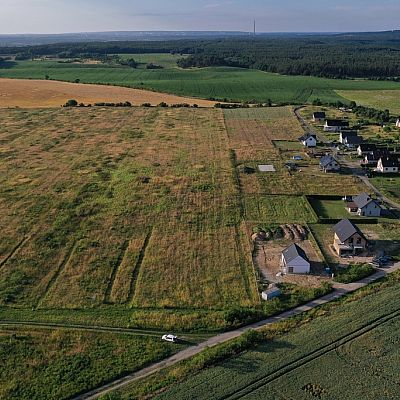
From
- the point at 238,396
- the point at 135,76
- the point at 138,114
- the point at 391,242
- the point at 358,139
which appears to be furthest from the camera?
the point at 135,76

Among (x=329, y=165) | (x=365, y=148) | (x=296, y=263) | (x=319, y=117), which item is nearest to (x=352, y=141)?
(x=365, y=148)

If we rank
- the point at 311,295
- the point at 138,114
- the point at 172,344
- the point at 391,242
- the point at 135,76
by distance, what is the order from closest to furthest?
1. the point at 172,344
2. the point at 311,295
3. the point at 391,242
4. the point at 138,114
5. the point at 135,76

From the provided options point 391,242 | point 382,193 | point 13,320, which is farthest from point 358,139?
point 13,320

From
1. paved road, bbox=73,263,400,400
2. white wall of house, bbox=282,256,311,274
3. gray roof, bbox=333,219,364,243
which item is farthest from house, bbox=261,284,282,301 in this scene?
gray roof, bbox=333,219,364,243

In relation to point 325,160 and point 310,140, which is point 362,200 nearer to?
point 325,160

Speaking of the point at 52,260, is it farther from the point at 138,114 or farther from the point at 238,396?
the point at 138,114

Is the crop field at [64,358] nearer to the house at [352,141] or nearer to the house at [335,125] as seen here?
the house at [352,141]
